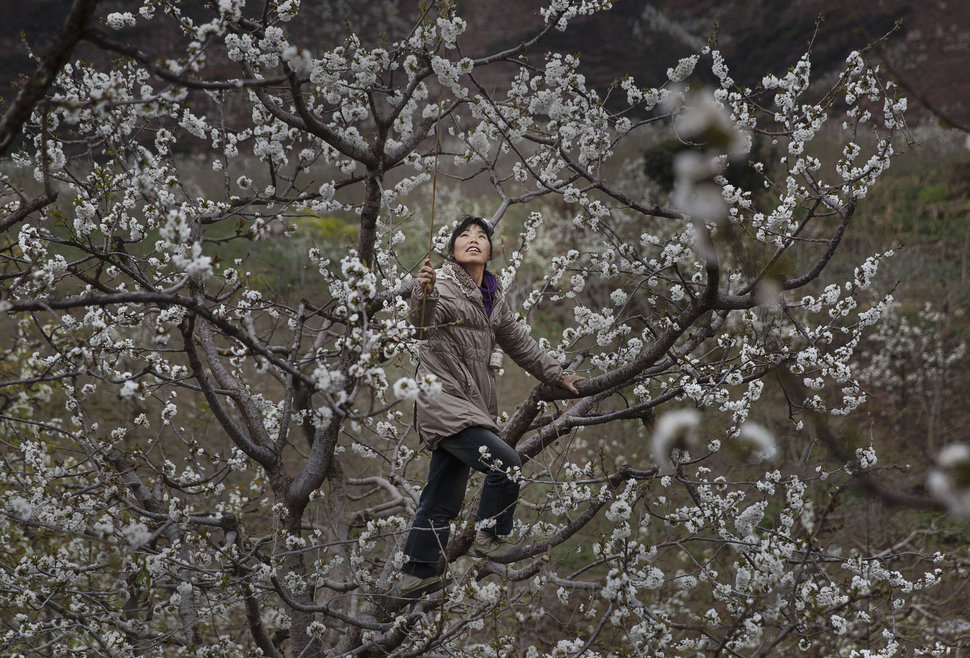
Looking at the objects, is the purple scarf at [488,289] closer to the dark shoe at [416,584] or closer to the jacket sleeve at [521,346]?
the jacket sleeve at [521,346]

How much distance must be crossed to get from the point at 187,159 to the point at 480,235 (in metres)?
7.39

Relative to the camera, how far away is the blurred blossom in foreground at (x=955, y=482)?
0.69m

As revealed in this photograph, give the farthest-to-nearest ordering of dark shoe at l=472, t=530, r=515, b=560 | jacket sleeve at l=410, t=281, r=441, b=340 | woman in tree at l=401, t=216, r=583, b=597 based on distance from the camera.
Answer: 1. dark shoe at l=472, t=530, r=515, b=560
2. woman in tree at l=401, t=216, r=583, b=597
3. jacket sleeve at l=410, t=281, r=441, b=340

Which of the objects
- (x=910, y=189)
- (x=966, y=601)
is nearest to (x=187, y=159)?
(x=966, y=601)

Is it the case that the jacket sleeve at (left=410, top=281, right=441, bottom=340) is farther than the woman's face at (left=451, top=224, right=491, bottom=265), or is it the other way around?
the woman's face at (left=451, top=224, right=491, bottom=265)

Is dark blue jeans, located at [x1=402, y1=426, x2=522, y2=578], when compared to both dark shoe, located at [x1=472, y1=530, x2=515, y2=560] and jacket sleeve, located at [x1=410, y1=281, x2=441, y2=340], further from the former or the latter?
jacket sleeve, located at [x1=410, y1=281, x2=441, y2=340]

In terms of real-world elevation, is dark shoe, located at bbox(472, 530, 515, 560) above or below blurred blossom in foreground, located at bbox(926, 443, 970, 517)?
above

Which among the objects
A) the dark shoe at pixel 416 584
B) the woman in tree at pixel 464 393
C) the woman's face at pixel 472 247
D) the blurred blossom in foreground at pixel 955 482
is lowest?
the dark shoe at pixel 416 584

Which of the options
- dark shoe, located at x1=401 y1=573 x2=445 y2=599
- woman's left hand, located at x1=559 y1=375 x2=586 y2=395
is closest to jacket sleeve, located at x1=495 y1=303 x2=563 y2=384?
woman's left hand, located at x1=559 y1=375 x2=586 y2=395

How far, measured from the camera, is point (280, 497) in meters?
3.58

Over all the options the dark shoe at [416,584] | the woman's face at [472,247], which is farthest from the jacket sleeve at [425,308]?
the dark shoe at [416,584]

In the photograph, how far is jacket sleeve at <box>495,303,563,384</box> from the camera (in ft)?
10.7

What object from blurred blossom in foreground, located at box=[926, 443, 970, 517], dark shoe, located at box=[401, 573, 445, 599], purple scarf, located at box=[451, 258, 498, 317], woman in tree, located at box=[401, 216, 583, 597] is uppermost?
purple scarf, located at box=[451, 258, 498, 317]

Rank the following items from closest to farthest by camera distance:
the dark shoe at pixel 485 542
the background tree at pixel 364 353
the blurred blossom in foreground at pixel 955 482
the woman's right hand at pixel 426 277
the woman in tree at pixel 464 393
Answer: the blurred blossom in foreground at pixel 955 482, the background tree at pixel 364 353, the woman's right hand at pixel 426 277, the woman in tree at pixel 464 393, the dark shoe at pixel 485 542
